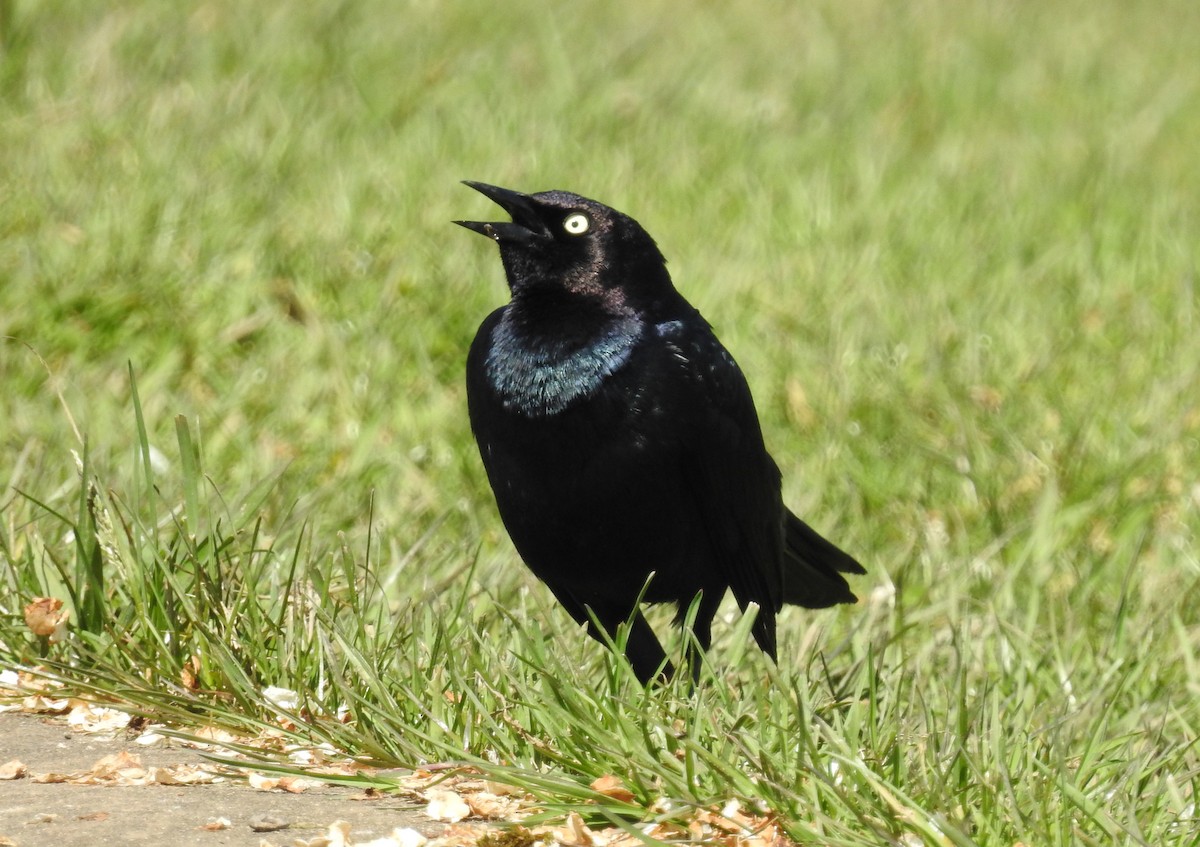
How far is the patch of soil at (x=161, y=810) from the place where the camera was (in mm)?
2248

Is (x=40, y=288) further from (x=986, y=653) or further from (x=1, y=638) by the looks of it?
(x=986, y=653)

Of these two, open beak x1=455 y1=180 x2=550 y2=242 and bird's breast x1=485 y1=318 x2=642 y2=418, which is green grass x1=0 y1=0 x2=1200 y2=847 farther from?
open beak x1=455 y1=180 x2=550 y2=242

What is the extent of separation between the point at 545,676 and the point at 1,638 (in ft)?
3.47

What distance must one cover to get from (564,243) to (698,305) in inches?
107

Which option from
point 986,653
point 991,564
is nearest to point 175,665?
point 986,653

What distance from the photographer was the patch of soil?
88.5 inches

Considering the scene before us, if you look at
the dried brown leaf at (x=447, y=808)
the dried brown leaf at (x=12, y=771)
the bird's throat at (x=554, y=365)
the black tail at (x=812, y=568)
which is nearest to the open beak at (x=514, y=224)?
the bird's throat at (x=554, y=365)

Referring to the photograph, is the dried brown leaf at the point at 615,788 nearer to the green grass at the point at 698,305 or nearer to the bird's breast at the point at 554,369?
the green grass at the point at 698,305

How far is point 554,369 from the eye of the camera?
2.97m

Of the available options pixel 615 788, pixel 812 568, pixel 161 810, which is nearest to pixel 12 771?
pixel 161 810

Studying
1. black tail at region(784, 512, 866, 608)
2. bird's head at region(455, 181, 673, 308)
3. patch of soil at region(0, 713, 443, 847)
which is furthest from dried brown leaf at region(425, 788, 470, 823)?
black tail at region(784, 512, 866, 608)

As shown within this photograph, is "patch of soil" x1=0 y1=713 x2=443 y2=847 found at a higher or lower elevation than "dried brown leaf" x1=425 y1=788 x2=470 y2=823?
lower

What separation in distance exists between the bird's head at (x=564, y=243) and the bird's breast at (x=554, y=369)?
0.11 metres

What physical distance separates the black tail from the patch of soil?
1424mm
